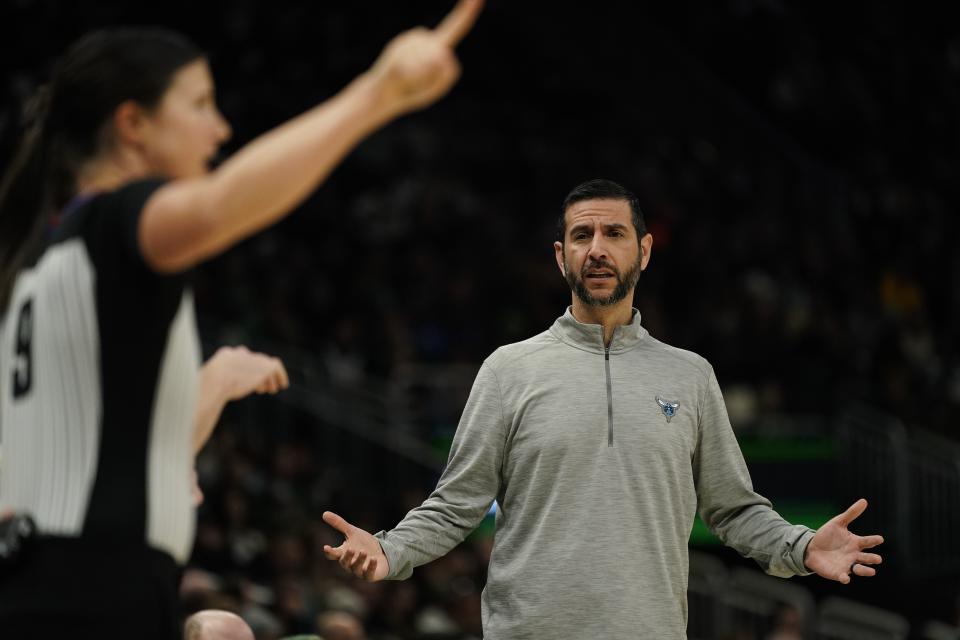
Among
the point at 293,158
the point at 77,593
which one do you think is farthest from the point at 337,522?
the point at 293,158

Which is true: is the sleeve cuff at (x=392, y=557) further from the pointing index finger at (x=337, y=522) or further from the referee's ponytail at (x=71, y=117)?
the referee's ponytail at (x=71, y=117)

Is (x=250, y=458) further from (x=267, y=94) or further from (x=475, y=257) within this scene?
(x=267, y=94)

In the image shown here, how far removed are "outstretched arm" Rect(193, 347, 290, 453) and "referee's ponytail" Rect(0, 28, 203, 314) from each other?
0.74 metres

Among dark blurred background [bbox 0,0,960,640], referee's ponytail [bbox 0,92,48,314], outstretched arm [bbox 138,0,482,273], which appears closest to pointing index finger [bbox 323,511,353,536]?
referee's ponytail [bbox 0,92,48,314]

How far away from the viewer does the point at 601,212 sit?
4203mm

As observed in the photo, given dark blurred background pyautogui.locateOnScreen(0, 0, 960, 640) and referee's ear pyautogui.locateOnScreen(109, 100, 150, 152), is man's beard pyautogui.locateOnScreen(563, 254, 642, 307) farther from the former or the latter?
dark blurred background pyautogui.locateOnScreen(0, 0, 960, 640)

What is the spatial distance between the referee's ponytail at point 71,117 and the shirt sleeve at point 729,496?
6.67ft

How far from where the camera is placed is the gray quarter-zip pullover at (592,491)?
3947 millimetres

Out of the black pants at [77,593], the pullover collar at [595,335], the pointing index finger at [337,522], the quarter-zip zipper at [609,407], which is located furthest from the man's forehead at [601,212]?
the black pants at [77,593]

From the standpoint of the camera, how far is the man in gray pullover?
3939 millimetres

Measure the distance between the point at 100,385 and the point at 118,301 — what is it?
0.14 meters

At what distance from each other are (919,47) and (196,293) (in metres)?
10.3

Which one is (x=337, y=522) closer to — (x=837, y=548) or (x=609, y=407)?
(x=609, y=407)

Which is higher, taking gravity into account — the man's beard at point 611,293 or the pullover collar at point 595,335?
the man's beard at point 611,293
